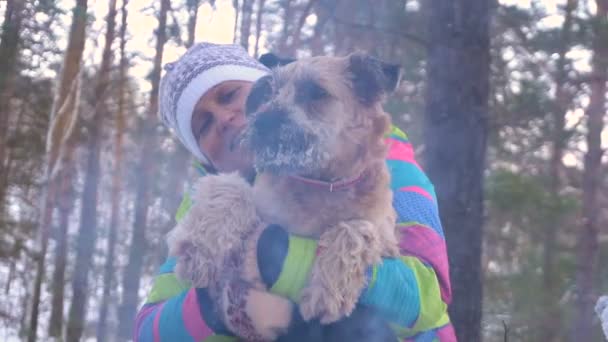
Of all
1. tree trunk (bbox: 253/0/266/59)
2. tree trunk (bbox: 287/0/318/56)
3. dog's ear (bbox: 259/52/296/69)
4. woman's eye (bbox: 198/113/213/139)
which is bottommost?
woman's eye (bbox: 198/113/213/139)

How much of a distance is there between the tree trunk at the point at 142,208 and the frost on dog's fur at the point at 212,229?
39.5 feet

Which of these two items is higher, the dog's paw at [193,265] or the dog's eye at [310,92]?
the dog's eye at [310,92]

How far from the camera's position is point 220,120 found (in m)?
3.40

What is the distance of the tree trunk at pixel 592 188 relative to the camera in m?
9.10

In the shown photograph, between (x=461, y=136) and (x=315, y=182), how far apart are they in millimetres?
2667

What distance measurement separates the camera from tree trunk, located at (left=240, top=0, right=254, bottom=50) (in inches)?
431

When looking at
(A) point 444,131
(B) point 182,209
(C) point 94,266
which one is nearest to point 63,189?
(C) point 94,266

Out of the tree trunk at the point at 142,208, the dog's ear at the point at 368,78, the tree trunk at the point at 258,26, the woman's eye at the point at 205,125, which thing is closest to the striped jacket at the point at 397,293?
the dog's ear at the point at 368,78

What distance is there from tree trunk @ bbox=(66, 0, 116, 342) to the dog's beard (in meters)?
12.8

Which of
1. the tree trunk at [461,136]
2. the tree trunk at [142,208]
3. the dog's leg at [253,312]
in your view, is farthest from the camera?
the tree trunk at [142,208]

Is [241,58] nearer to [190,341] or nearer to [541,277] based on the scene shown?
[190,341]

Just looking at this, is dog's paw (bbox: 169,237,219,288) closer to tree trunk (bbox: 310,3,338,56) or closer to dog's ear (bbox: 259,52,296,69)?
dog's ear (bbox: 259,52,296,69)

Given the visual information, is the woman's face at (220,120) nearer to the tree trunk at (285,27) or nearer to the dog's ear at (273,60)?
the dog's ear at (273,60)

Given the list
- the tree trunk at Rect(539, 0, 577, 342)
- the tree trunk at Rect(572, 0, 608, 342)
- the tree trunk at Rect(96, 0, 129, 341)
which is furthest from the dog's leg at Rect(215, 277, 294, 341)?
the tree trunk at Rect(96, 0, 129, 341)
